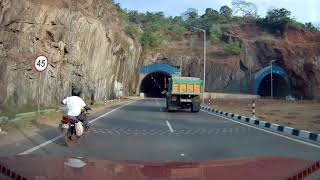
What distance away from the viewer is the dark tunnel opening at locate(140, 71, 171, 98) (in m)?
102

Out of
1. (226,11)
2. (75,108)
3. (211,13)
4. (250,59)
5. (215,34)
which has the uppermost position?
(226,11)

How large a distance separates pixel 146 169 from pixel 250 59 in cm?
9606

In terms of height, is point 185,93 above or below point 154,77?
below

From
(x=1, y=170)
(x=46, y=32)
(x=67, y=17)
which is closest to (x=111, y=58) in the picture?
(x=67, y=17)

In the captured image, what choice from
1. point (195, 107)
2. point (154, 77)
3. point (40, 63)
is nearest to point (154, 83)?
point (154, 77)

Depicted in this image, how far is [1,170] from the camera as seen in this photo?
5.56 metres

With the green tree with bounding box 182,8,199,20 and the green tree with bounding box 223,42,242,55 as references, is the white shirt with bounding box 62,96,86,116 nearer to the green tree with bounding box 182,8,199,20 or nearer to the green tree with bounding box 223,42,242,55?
the green tree with bounding box 223,42,242,55

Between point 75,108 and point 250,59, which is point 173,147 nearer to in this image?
point 75,108

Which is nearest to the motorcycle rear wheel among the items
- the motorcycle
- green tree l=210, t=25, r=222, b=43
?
the motorcycle

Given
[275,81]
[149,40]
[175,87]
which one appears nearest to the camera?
[175,87]

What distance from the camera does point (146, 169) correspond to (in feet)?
18.7

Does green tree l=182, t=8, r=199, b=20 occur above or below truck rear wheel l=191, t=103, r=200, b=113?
above

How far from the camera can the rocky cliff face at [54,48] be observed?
30.9 m

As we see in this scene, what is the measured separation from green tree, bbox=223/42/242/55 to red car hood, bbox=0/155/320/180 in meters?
95.7
